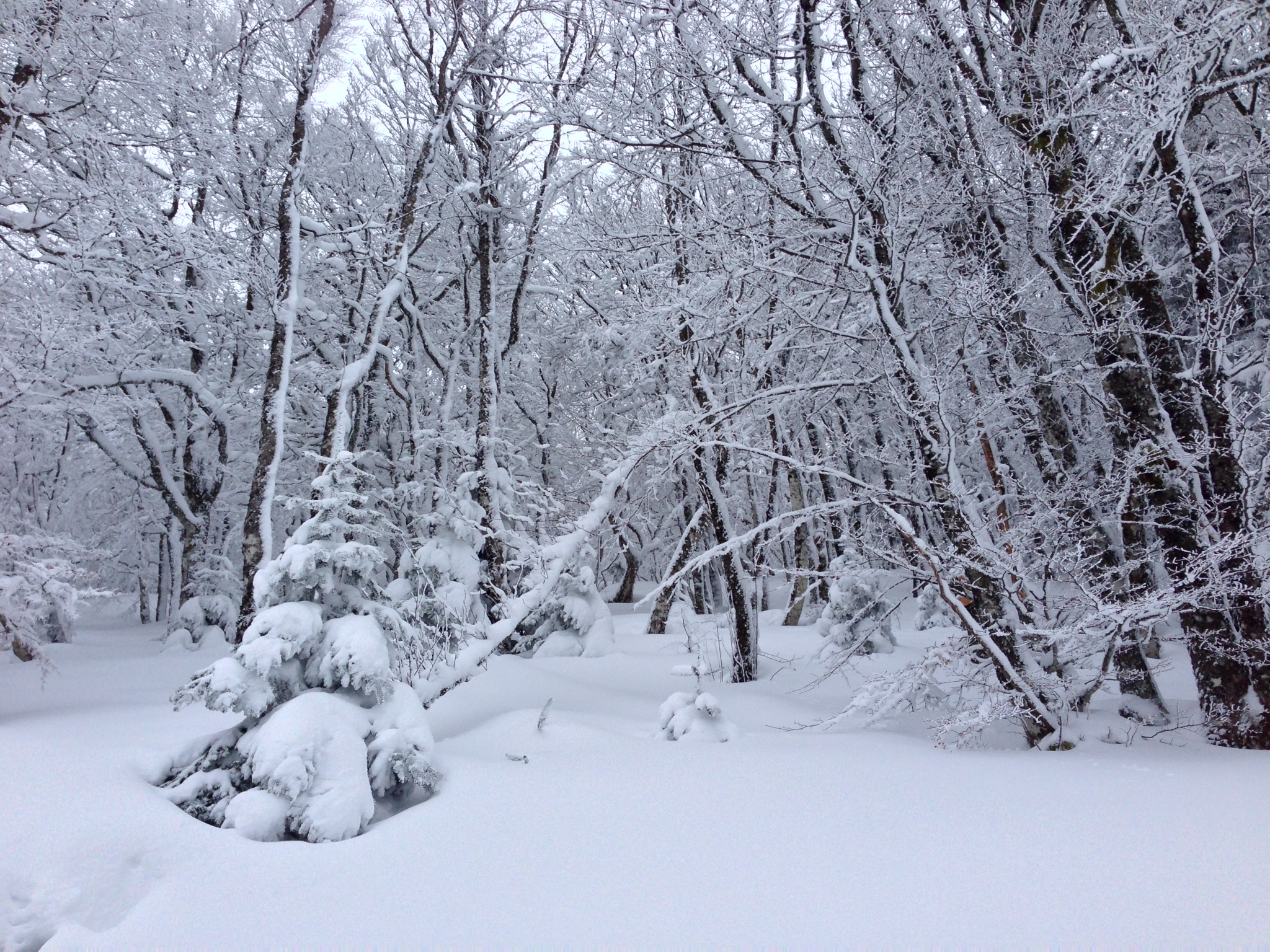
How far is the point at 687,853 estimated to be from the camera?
10.3 feet

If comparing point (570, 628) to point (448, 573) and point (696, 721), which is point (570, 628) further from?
point (696, 721)

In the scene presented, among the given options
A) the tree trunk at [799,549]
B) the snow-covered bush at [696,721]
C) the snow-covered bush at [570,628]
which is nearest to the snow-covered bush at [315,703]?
the snow-covered bush at [696,721]

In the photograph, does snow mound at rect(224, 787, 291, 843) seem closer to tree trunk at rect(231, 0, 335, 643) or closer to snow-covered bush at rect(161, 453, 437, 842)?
snow-covered bush at rect(161, 453, 437, 842)

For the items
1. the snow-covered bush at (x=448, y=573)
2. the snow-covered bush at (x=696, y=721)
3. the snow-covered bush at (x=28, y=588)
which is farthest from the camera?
the snow-covered bush at (x=28, y=588)

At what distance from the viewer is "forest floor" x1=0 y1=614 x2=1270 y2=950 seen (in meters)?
2.52

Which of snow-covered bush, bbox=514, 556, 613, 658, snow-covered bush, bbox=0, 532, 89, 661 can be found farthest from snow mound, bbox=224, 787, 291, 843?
snow-covered bush, bbox=514, 556, 613, 658

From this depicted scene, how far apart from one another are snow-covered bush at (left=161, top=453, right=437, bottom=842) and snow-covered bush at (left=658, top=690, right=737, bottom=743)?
1915mm

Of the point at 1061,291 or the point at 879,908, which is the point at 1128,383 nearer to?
the point at 1061,291

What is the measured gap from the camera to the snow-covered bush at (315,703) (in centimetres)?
360

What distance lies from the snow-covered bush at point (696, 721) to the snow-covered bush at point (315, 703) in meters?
1.92

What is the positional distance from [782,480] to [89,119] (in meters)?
15.8

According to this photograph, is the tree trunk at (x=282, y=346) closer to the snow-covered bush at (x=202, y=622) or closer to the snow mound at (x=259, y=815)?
the snow mound at (x=259, y=815)

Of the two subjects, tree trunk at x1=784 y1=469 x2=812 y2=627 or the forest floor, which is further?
tree trunk at x1=784 y1=469 x2=812 y2=627

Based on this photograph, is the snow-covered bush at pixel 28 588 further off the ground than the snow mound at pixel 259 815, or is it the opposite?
the snow-covered bush at pixel 28 588
